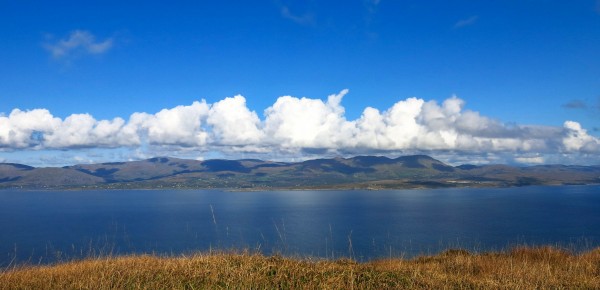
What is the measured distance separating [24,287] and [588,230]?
521ft

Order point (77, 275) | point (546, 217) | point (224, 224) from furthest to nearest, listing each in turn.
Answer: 1. point (546, 217)
2. point (224, 224)
3. point (77, 275)

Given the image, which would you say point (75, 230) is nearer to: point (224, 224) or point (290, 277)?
point (224, 224)

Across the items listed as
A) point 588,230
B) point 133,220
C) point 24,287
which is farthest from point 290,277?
point 133,220

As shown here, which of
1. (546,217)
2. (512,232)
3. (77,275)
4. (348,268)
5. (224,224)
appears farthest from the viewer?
(546,217)

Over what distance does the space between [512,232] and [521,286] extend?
129299mm

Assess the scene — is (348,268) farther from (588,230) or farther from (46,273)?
(588,230)

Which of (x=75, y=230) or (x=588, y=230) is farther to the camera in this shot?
(x=75, y=230)

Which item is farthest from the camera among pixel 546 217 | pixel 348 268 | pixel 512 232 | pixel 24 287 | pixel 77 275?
pixel 546 217

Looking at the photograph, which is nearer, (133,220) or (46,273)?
(46,273)

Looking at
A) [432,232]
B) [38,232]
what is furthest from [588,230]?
[38,232]

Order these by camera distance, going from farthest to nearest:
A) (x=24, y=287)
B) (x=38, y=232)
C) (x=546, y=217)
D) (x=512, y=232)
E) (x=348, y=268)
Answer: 1. (x=546, y=217)
2. (x=38, y=232)
3. (x=512, y=232)
4. (x=348, y=268)
5. (x=24, y=287)

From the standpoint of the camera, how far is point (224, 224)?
151250mm

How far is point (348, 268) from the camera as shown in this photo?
1538 cm

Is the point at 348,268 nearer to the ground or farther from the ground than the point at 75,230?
farther from the ground
